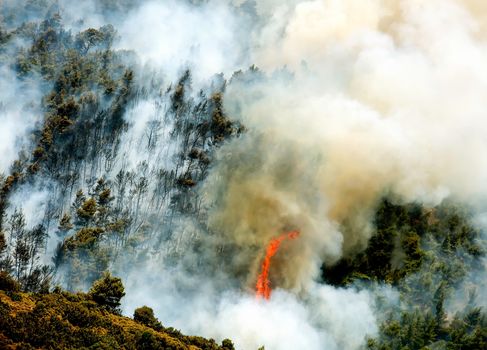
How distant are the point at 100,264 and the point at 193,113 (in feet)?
121

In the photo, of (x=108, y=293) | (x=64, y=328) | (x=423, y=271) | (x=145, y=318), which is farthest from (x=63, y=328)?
(x=423, y=271)

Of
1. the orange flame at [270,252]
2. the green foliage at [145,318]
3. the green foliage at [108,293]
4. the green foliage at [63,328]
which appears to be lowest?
the green foliage at [63,328]

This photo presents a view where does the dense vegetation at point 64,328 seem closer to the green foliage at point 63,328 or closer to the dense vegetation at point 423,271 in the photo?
the green foliage at point 63,328

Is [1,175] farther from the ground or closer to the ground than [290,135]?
closer to the ground

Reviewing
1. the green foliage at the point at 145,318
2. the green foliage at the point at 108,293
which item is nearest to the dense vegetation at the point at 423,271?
the green foliage at the point at 145,318

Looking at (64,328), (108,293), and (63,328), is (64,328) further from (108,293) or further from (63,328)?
(108,293)

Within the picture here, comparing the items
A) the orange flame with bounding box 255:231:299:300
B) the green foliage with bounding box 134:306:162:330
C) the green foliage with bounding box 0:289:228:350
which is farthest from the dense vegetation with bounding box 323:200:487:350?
the green foliage with bounding box 0:289:228:350

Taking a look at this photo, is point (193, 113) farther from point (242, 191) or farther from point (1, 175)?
point (1, 175)

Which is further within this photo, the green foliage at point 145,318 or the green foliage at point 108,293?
the green foliage at point 108,293

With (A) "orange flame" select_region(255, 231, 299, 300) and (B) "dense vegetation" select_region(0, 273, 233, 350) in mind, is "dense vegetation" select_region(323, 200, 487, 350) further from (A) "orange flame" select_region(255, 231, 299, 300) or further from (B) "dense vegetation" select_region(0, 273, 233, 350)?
(B) "dense vegetation" select_region(0, 273, 233, 350)

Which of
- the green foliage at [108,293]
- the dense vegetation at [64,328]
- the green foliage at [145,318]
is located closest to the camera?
the dense vegetation at [64,328]

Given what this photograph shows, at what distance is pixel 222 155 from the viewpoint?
99875 millimetres

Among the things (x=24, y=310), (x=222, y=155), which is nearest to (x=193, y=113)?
(x=222, y=155)

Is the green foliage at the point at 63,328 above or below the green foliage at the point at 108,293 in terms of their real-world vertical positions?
below
